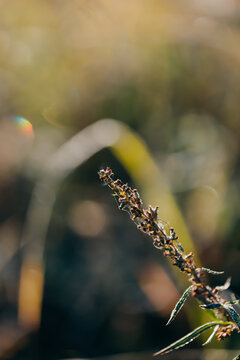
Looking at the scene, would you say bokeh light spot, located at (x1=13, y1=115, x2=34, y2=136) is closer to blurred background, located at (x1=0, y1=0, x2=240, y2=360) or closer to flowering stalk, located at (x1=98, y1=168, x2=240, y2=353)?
blurred background, located at (x1=0, y1=0, x2=240, y2=360)

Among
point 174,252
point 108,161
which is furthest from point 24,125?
point 174,252

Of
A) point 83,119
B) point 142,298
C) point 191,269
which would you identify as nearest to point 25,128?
point 83,119

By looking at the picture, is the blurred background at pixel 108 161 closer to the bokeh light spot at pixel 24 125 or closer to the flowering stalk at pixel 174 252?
the bokeh light spot at pixel 24 125

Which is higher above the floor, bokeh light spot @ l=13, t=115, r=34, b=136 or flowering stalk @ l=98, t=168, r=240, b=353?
bokeh light spot @ l=13, t=115, r=34, b=136

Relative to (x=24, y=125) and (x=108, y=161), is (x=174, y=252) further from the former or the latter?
(x=24, y=125)

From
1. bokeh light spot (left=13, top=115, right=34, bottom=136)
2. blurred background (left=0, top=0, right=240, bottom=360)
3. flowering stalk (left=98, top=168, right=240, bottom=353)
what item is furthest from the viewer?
bokeh light spot (left=13, top=115, right=34, bottom=136)

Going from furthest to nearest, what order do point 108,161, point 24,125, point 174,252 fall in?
point 24,125, point 108,161, point 174,252

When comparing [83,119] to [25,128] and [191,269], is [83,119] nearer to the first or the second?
[25,128]

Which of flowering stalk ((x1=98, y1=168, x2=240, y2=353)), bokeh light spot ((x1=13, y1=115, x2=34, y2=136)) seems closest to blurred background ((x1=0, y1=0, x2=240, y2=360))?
bokeh light spot ((x1=13, y1=115, x2=34, y2=136))
